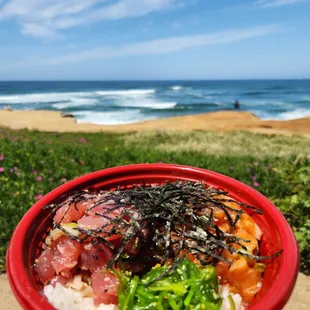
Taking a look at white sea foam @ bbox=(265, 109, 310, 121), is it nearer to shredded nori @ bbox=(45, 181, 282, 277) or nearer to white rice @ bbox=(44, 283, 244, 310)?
shredded nori @ bbox=(45, 181, 282, 277)

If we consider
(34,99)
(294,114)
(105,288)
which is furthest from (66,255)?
(34,99)

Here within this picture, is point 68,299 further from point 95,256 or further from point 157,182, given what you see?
point 157,182

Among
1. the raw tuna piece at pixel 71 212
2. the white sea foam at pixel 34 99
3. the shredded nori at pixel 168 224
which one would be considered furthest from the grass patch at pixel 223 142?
the white sea foam at pixel 34 99

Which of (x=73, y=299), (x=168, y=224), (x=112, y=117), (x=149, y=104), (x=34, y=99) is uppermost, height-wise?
(x=34, y=99)

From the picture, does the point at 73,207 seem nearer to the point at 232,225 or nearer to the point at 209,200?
the point at 209,200

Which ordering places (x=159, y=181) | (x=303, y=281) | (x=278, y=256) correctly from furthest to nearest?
(x=303, y=281), (x=159, y=181), (x=278, y=256)

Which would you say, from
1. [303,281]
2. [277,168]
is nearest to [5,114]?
[277,168]
